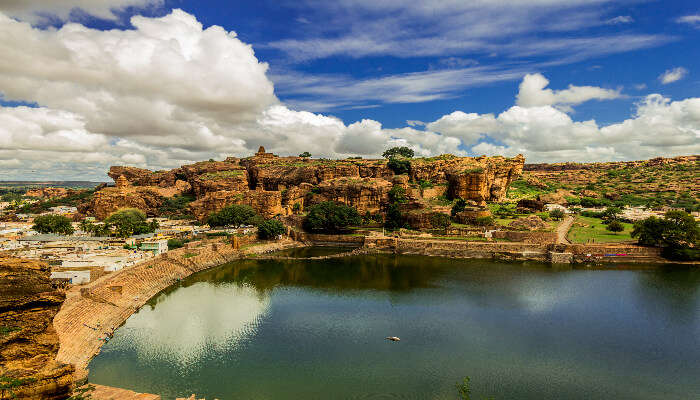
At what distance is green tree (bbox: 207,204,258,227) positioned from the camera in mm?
54500

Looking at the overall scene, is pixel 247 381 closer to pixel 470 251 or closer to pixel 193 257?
pixel 193 257

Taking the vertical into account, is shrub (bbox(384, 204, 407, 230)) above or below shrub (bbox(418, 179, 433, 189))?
below

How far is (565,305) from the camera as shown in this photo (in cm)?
2850

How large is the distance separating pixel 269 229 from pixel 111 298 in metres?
26.8

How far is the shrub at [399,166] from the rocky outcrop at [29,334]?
66112 mm

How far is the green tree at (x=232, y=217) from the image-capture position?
2146 inches

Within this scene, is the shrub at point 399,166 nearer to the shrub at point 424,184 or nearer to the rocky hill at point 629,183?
the shrub at point 424,184

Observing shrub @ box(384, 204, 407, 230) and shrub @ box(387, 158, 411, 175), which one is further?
shrub @ box(387, 158, 411, 175)

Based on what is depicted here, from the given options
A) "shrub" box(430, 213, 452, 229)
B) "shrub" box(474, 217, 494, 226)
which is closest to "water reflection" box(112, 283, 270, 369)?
"shrub" box(430, 213, 452, 229)

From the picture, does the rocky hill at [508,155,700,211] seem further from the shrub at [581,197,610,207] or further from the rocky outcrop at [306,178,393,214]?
the rocky outcrop at [306,178,393,214]

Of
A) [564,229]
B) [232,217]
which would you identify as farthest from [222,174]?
[564,229]

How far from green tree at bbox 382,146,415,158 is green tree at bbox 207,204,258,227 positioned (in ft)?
138

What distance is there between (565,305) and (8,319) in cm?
3444

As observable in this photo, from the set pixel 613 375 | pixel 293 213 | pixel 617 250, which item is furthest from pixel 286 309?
pixel 617 250
